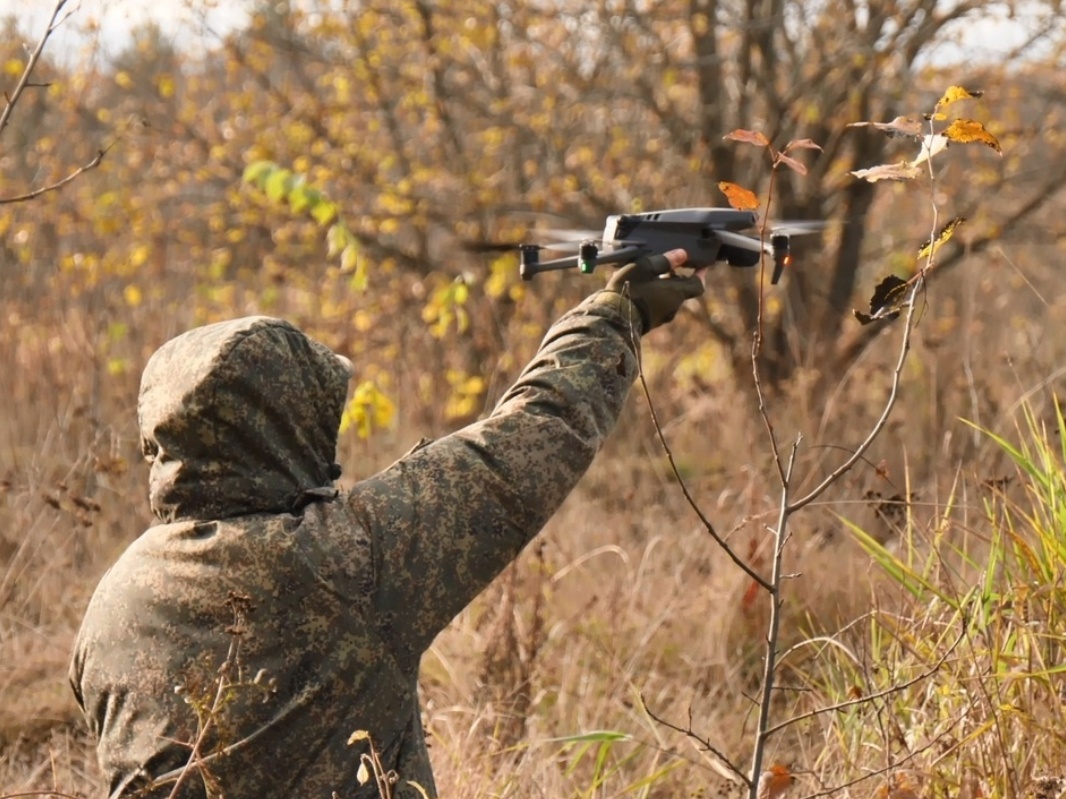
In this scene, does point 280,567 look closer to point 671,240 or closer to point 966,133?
point 671,240

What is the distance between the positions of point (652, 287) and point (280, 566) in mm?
867

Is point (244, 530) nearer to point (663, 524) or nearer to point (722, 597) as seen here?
point (722, 597)

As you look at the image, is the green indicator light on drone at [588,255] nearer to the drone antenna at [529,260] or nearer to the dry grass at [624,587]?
the drone antenna at [529,260]

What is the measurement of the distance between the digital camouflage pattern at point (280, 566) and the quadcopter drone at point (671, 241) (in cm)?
48

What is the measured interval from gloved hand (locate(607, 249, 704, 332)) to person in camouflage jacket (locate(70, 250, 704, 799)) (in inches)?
14.7


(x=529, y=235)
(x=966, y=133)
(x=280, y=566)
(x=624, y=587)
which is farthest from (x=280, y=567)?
(x=529, y=235)

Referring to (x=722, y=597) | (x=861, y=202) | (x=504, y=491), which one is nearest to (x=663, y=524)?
(x=722, y=597)

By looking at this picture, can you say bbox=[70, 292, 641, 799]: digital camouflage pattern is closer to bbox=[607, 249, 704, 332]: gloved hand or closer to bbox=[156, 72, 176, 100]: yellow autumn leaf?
bbox=[607, 249, 704, 332]: gloved hand

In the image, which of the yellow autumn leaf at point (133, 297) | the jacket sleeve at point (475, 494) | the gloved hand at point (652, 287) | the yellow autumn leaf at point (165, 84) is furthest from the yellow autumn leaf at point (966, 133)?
the yellow autumn leaf at point (165, 84)

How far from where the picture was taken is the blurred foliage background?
446cm

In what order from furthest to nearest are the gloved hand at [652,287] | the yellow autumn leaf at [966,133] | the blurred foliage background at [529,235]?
the blurred foliage background at [529,235]
the gloved hand at [652,287]
the yellow autumn leaf at [966,133]

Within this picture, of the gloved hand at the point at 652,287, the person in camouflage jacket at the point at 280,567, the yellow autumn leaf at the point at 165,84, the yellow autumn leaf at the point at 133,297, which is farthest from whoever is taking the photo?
the yellow autumn leaf at the point at 165,84

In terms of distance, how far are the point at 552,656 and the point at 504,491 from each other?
2160 mm

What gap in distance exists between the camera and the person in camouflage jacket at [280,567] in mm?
1989
